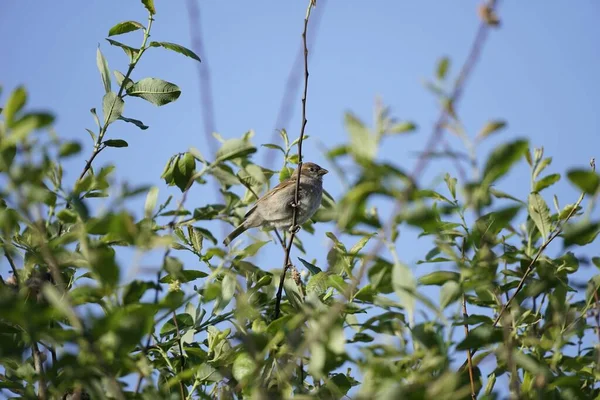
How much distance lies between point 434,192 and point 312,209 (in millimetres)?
3892

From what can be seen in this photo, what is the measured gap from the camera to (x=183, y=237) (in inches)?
137

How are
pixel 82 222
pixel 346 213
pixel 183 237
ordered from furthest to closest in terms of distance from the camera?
pixel 183 237 < pixel 82 222 < pixel 346 213

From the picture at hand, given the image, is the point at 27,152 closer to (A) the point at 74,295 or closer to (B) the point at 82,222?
(B) the point at 82,222

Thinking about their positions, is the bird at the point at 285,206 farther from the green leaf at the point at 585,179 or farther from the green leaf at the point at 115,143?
the green leaf at the point at 585,179

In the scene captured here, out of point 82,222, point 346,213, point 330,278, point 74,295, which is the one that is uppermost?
point 346,213

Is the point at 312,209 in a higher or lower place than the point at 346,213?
lower

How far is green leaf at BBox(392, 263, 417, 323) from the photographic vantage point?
1621 mm

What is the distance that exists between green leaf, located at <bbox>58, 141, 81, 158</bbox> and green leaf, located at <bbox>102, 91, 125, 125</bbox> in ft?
4.75

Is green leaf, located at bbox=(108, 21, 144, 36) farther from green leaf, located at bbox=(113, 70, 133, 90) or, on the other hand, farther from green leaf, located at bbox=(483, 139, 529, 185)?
green leaf, located at bbox=(483, 139, 529, 185)

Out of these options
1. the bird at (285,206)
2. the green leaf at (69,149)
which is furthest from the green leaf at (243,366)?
the bird at (285,206)

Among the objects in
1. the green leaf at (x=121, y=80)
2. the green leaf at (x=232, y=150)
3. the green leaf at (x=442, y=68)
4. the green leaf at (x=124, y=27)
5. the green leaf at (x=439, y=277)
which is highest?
the green leaf at (x=124, y=27)

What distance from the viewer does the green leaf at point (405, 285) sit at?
5.32 ft

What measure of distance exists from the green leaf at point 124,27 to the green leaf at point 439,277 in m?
2.36

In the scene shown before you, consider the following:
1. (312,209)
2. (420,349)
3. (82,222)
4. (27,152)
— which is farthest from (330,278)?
(312,209)
